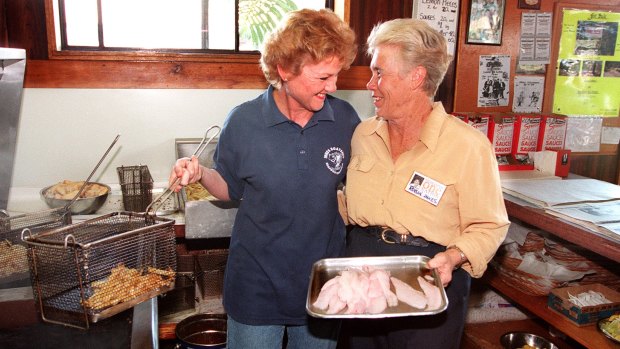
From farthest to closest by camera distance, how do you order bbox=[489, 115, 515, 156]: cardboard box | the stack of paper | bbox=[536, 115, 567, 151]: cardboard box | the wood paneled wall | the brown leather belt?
1. bbox=[536, 115, 567, 151]: cardboard box
2. bbox=[489, 115, 515, 156]: cardboard box
3. the wood paneled wall
4. the stack of paper
5. the brown leather belt

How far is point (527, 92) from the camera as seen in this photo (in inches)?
130

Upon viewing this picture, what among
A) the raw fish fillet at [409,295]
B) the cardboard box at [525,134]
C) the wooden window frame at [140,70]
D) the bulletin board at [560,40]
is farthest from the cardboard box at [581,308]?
the wooden window frame at [140,70]

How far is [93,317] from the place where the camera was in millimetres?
1408

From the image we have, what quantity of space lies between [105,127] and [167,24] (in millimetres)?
708

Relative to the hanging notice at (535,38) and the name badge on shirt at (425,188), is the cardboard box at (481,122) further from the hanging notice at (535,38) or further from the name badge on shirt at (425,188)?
the name badge on shirt at (425,188)

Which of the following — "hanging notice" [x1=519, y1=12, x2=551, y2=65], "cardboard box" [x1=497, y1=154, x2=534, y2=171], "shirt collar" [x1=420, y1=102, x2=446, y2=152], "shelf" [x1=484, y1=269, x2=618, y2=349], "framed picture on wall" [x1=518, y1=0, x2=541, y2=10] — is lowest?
"shelf" [x1=484, y1=269, x2=618, y2=349]

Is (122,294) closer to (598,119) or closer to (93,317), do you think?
(93,317)

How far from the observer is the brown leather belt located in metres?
1.70

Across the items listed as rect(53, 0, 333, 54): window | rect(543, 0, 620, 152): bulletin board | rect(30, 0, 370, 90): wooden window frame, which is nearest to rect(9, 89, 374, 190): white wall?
rect(30, 0, 370, 90): wooden window frame

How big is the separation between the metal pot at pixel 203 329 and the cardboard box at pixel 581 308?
1601 mm

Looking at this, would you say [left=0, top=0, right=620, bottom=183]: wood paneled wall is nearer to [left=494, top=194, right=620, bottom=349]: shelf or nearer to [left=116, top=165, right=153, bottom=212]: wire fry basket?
[left=116, top=165, right=153, bottom=212]: wire fry basket

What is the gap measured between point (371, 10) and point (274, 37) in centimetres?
169

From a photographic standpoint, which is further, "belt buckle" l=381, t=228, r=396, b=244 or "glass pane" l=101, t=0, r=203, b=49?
"glass pane" l=101, t=0, r=203, b=49

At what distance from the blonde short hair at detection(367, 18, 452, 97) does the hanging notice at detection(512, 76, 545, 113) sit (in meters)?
1.85
